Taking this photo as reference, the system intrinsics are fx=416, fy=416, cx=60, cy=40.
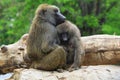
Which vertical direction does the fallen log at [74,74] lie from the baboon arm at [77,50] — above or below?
below

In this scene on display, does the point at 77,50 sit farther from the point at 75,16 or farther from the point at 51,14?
the point at 75,16

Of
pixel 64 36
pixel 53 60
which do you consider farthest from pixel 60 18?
pixel 53 60

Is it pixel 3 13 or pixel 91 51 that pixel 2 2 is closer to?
A: pixel 3 13

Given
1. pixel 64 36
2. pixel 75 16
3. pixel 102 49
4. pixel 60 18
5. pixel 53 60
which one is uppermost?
pixel 75 16

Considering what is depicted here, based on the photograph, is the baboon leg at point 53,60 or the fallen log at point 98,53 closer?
the baboon leg at point 53,60

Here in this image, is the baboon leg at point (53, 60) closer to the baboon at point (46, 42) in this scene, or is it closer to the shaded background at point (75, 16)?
the baboon at point (46, 42)

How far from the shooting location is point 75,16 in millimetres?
19578

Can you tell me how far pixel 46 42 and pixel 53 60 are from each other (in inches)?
14.1

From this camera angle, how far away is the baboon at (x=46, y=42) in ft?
24.9

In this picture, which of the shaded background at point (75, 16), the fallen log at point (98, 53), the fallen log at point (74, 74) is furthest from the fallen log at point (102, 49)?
the shaded background at point (75, 16)

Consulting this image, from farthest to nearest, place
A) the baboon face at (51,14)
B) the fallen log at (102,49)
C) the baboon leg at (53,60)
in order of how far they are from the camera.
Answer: the fallen log at (102,49), the baboon face at (51,14), the baboon leg at (53,60)

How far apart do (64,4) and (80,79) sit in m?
11.5

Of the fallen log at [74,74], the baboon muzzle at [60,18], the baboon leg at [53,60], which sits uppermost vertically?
the baboon muzzle at [60,18]

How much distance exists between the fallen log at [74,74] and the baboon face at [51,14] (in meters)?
0.97
